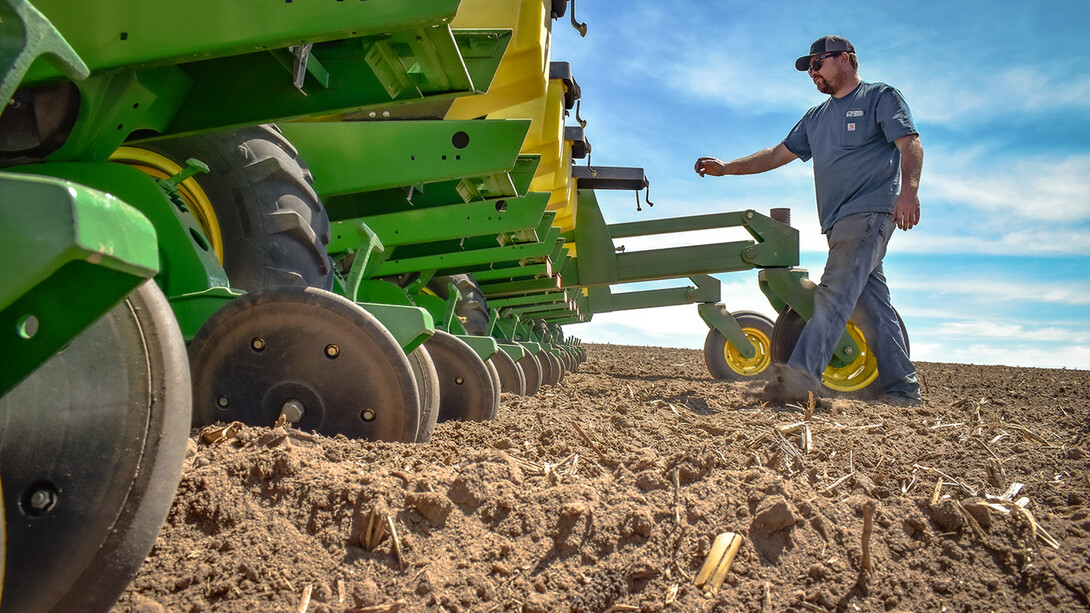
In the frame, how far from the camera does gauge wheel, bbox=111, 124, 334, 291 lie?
2.41 metres

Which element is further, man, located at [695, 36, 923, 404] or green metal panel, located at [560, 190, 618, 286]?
green metal panel, located at [560, 190, 618, 286]

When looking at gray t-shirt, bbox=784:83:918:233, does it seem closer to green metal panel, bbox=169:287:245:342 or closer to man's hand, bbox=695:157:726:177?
man's hand, bbox=695:157:726:177

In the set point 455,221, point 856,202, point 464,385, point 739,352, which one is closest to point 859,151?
point 856,202

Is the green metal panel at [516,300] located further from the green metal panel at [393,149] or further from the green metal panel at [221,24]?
the green metal panel at [221,24]

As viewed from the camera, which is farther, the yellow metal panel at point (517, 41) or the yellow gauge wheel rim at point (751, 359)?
the yellow gauge wheel rim at point (751, 359)

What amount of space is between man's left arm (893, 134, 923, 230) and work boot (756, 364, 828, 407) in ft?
3.52

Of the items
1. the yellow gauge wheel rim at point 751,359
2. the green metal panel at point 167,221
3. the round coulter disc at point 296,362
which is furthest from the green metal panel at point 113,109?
the yellow gauge wheel rim at point 751,359

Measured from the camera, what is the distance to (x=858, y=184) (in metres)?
4.77

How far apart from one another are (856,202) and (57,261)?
4.68 metres

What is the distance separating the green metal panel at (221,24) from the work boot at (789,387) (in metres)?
3.11

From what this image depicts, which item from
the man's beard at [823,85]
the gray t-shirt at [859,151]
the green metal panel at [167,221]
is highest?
the man's beard at [823,85]

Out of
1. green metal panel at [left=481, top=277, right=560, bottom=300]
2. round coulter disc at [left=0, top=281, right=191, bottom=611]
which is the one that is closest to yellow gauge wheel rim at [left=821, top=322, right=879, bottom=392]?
green metal panel at [left=481, top=277, right=560, bottom=300]

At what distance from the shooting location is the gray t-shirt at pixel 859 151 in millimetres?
4652

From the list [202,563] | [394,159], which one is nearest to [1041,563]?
[202,563]
